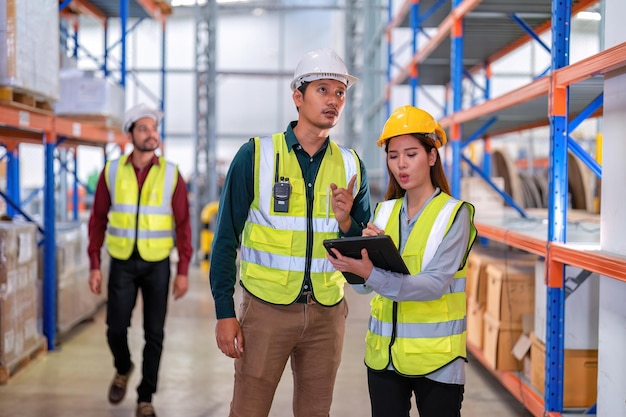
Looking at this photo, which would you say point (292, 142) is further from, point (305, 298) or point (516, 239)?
point (516, 239)

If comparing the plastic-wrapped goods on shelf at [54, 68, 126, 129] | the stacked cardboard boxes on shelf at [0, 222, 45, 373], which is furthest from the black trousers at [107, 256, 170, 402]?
the plastic-wrapped goods on shelf at [54, 68, 126, 129]

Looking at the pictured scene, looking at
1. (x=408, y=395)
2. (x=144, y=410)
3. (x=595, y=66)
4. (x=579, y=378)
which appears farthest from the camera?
(x=144, y=410)

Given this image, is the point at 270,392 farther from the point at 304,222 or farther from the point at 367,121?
the point at 367,121

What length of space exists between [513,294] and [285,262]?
10.1 ft

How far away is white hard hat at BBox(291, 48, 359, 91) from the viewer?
9.29ft

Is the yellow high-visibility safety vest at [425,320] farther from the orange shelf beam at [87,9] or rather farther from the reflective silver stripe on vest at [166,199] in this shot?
the orange shelf beam at [87,9]

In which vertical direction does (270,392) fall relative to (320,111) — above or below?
below

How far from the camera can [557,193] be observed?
13.6 feet

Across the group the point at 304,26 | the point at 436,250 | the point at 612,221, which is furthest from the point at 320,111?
the point at 304,26

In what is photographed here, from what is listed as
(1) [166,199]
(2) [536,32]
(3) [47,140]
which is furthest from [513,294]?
(3) [47,140]

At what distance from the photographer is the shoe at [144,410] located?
462cm

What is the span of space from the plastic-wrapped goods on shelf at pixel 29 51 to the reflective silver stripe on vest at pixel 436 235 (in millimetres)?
3743

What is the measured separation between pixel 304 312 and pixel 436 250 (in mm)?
659

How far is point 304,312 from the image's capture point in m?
2.89
